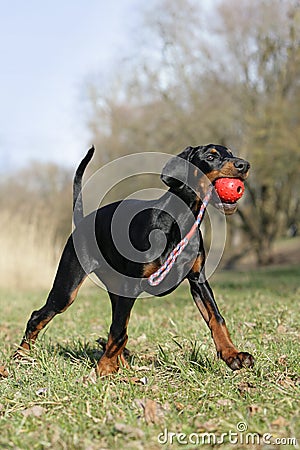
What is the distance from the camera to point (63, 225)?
19047 millimetres

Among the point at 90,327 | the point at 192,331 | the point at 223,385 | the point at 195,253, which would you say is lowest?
the point at 90,327

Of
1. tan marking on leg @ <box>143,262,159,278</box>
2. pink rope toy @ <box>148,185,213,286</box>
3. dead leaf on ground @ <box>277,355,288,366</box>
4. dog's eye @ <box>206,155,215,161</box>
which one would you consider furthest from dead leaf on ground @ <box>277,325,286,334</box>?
dog's eye @ <box>206,155,215,161</box>

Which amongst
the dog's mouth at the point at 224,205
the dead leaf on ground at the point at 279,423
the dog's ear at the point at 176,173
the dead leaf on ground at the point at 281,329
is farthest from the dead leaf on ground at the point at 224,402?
the dead leaf on ground at the point at 281,329

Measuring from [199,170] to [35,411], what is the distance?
196 cm

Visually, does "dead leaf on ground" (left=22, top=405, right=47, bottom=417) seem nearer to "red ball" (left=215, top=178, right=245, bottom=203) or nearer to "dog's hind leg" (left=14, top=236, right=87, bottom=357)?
"dog's hind leg" (left=14, top=236, right=87, bottom=357)

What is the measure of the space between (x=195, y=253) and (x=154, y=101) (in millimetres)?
18832

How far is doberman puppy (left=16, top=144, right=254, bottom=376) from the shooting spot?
3795mm

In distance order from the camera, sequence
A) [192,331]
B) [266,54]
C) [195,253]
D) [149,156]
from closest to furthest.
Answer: [195,253] < [192,331] < [266,54] < [149,156]

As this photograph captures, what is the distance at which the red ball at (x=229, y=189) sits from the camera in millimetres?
3834

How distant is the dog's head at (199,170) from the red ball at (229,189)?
0.15ft

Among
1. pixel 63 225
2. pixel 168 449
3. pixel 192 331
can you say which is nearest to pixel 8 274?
pixel 63 225

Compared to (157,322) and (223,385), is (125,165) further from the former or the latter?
(223,385)

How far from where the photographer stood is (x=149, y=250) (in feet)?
12.6

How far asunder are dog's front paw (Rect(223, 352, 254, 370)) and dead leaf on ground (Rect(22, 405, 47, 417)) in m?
1.20
